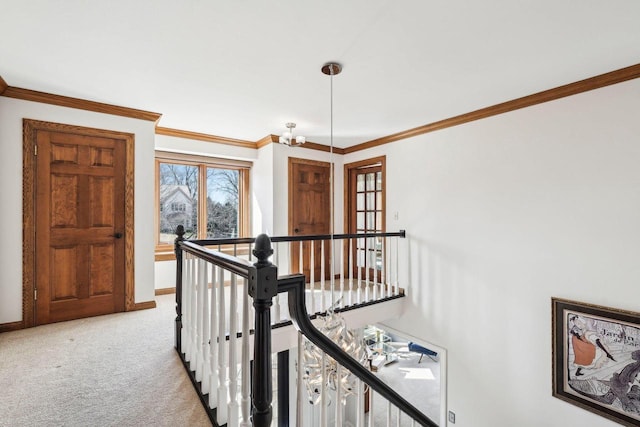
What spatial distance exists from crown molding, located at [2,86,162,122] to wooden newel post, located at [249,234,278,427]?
320 cm

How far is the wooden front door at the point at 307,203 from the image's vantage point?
15.7 feet

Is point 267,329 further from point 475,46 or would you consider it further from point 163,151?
point 163,151

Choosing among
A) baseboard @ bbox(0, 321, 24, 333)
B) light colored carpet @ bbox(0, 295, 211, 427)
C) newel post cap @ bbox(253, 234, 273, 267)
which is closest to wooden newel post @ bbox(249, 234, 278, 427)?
newel post cap @ bbox(253, 234, 273, 267)

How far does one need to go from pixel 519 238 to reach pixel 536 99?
1419 millimetres

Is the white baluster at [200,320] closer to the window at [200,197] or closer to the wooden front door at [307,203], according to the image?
the wooden front door at [307,203]

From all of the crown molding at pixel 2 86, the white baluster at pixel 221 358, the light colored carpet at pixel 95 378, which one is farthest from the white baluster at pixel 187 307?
the crown molding at pixel 2 86

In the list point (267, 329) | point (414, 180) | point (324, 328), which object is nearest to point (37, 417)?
point (267, 329)

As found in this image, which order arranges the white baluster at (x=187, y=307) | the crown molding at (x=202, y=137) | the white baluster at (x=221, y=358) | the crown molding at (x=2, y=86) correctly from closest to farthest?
the white baluster at (x=221, y=358) < the white baluster at (x=187, y=307) < the crown molding at (x=2, y=86) < the crown molding at (x=202, y=137)

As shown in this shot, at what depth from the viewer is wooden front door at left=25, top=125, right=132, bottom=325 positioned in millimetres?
2873

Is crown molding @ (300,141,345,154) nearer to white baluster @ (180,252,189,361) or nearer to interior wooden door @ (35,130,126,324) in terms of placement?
interior wooden door @ (35,130,126,324)

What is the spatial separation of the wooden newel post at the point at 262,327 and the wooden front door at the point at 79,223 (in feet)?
9.74

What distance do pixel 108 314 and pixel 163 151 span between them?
232cm

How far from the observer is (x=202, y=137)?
14.3ft

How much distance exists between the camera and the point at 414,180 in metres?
4.14
